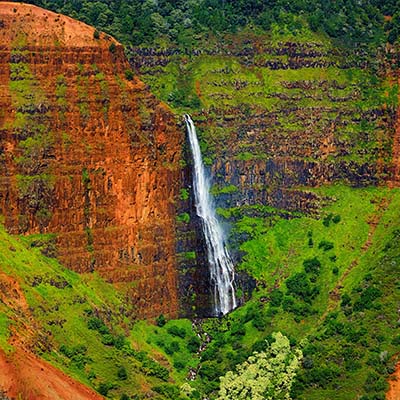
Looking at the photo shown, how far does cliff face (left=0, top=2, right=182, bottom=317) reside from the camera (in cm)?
11681

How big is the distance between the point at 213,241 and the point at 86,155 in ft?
46.6

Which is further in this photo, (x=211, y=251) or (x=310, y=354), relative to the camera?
(x=211, y=251)

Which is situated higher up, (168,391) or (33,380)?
(33,380)

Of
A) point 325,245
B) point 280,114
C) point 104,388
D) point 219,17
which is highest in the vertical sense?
point 219,17

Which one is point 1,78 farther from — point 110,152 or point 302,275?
point 302,275

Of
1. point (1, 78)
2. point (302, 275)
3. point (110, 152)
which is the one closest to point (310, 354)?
point (302, 275)

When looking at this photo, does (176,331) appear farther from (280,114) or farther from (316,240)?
(280,114)

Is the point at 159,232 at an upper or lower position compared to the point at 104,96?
lower

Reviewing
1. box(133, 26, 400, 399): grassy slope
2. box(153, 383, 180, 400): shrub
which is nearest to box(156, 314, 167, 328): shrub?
box(133, 26, 400, 399): grassy slope

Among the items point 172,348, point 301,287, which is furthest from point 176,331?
point 301,287

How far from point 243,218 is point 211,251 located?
Result: 14.9 ft

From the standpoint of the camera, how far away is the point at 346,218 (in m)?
129

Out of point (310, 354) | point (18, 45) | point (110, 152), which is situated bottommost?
point (310, 354)

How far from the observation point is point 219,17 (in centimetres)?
14025
